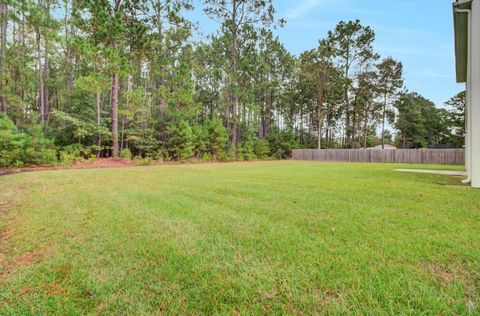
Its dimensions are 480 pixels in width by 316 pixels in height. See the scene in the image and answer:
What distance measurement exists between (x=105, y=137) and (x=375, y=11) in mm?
15344

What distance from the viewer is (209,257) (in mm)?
1900

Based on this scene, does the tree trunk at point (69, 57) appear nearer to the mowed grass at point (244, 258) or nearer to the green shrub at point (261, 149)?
the green shrub at point (261, 149)

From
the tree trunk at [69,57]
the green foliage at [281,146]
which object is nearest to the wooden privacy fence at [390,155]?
the green foliage at [281,146]

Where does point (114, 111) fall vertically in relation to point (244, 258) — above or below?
above

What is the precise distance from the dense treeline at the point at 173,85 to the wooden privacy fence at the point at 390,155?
3.95m

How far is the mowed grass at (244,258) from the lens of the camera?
4.47ft

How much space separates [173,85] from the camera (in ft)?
31.3

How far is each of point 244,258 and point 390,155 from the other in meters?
21.3

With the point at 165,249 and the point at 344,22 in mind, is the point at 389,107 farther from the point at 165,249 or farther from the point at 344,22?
the point at 165,249

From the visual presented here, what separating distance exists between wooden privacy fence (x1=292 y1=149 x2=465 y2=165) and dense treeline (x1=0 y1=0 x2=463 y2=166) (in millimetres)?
3946

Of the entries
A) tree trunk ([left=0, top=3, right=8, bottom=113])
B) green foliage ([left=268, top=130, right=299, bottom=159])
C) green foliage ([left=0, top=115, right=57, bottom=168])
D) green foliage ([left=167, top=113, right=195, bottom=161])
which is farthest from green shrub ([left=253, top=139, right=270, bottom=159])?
tree trunk ([left=0, top=3, right=8, bottom=113])

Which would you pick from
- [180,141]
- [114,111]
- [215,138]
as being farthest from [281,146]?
[114,111]

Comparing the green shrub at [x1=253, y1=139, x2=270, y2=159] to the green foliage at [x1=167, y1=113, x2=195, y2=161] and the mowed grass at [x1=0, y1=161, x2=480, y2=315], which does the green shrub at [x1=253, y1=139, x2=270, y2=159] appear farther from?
the mowed grass at [x1=0, y1=161, x2=480, y2=315]

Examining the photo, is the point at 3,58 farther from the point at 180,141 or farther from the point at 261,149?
the point at 261,149
